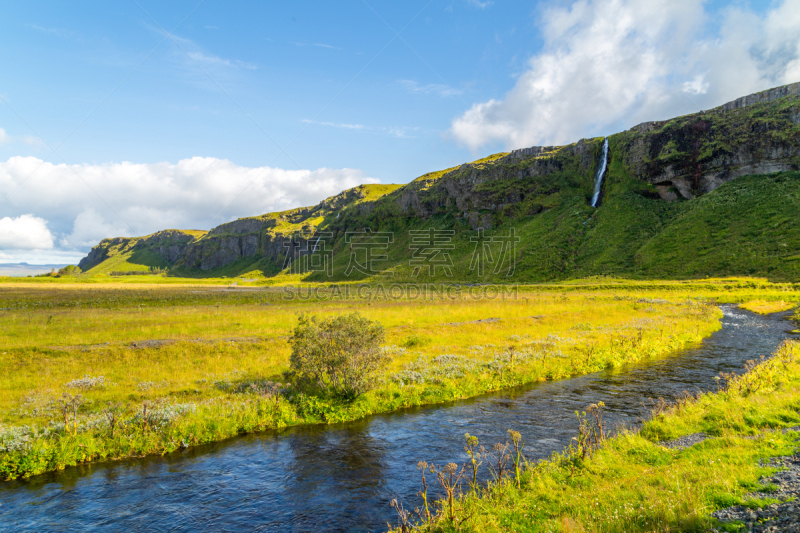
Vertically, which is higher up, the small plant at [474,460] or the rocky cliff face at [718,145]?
the rocky cliff face at [718,145]

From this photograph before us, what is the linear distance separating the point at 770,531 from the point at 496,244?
127 meters

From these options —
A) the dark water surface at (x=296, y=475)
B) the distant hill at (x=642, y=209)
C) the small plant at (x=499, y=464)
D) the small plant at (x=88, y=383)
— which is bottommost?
the dark water surface at (x=296, y=475)

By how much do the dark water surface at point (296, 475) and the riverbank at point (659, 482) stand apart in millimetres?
1711

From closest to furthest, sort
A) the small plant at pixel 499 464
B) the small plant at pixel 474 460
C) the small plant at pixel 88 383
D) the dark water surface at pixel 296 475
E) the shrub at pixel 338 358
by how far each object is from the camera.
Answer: the small plant at pixel 474 460, the dark water surface at pixel 296 475, the small plant at pixel 499 464, the shrub at pixel 338 358, the small plant at pixel 88 383

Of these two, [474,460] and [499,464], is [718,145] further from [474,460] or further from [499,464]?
[499,464]

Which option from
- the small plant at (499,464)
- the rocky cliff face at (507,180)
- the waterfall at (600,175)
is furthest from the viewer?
the rocky cliff face at (507,180)

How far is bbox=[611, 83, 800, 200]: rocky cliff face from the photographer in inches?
3669

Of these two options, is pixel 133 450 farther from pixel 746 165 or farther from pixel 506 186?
pixel 506 186

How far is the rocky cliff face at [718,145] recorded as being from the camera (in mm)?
93188

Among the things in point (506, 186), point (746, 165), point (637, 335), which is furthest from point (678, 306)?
point (506, 186)

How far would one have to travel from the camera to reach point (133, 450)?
1229 centimetres

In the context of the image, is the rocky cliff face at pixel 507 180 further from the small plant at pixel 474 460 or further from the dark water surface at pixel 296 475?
the small plant at pixel 474 460

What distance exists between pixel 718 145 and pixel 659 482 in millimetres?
129062

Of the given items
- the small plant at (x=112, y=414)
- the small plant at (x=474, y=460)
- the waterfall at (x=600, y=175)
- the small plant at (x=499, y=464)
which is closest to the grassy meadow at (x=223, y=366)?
the small plant at (x=112, y=414)
